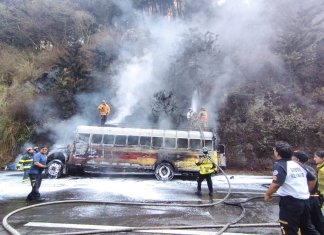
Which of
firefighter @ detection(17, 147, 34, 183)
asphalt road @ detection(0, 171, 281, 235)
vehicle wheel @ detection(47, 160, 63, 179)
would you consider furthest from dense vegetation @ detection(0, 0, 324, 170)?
asphalt road @ detection(0, 171, 281, 235)

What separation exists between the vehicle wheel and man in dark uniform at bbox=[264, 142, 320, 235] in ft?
34.9

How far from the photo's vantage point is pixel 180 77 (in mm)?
22750

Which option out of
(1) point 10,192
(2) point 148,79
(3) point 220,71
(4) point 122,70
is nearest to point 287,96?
(3) point 220,71

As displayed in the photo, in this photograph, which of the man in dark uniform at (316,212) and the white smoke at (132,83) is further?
the white smoke at (132,83)

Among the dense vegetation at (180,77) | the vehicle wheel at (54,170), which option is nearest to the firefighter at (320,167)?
the vehicle wheel at (54,170)

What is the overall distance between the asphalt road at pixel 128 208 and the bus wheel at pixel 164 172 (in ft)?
3.60

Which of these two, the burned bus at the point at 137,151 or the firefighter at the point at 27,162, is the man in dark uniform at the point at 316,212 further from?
the firefighter at the point at 27,162

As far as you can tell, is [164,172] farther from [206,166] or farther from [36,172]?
[36,172]

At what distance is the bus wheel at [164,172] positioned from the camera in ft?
45.3

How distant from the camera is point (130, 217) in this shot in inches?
300

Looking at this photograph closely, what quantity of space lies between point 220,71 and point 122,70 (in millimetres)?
6714

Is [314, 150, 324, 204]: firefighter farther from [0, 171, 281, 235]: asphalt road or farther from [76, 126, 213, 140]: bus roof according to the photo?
[76, 126, 213, 140]: bus roof

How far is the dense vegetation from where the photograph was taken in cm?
1964

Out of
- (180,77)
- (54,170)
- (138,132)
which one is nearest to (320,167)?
(138,132)
